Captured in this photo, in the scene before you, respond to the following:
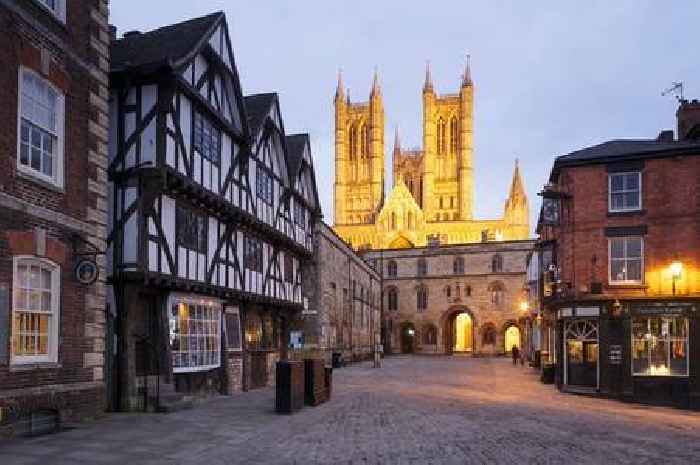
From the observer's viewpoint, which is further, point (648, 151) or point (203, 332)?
point (648, 151)

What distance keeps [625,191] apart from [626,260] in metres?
2.54

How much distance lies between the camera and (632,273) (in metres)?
25.4

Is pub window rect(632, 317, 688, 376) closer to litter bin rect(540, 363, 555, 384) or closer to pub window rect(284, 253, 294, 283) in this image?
litter bin rect(540, 363, 555, 384)

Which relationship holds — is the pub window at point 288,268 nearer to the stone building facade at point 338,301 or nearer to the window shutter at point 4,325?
the stone building facade at point 338,301

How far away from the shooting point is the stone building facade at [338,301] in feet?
120

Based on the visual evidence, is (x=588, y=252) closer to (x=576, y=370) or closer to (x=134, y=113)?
(x=576, y=370)

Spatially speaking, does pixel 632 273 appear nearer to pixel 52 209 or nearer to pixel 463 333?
pixel 52 209

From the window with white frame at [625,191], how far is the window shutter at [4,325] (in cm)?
2091

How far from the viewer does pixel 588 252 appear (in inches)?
1025

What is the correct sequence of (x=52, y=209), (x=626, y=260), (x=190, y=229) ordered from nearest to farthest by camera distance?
1. (x=52, y=209)
2. (x=190, y=229)
3. (x=626, y=260)

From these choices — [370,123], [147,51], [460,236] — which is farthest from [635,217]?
[370,123]

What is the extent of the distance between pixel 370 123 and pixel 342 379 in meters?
97.3

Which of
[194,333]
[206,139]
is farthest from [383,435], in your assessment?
[206,139]

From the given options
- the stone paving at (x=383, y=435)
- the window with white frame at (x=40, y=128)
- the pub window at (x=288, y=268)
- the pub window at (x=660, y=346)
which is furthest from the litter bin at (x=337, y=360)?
the window with white frame at (x=40, y=128)
